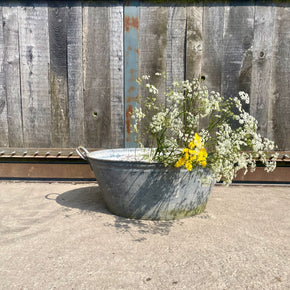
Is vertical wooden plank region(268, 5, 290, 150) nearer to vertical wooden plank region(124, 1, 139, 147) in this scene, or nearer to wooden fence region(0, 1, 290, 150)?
wooden fence region(0, 1, 290, 150)

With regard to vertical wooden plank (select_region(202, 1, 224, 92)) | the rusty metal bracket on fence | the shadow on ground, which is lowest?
the shadow on ground

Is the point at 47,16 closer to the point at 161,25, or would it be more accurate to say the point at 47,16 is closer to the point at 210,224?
the point at 161,25

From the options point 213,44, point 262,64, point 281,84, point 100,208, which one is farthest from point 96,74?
point 281,84

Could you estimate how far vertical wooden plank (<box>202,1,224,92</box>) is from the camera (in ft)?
8.41

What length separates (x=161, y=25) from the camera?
8.50 ft

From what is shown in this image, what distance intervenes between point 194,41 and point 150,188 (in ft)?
5.01

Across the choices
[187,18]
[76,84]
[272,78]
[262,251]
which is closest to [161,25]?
[187,18]

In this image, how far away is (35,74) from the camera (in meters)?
2.69

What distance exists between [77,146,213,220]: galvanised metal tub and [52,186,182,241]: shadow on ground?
6 cm

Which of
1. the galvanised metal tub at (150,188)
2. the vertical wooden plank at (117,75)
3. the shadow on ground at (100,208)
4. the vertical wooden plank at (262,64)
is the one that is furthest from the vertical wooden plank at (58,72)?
the vertical wooden plank at (262,64)

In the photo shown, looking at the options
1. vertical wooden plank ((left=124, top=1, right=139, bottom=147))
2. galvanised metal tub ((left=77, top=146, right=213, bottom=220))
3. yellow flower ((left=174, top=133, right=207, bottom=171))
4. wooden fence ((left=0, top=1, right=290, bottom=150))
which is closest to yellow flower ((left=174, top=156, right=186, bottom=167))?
yellow flower ((left=174, top=133, right=207, bottom=171))

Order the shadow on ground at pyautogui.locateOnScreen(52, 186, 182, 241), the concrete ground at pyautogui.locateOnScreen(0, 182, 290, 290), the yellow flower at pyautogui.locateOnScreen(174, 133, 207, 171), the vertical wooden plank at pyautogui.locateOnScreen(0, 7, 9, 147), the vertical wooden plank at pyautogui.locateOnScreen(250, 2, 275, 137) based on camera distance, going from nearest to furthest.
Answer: the concrete ground at pyautogui.locateOnScreen(0, 182, 290, 290) < the yellow flower at pyautogui.locateOnScreen(174, 133, 207, 171) < the shadow on ground at pyautogui.locateOnScreen(52, 186, 182, 241) < the vertical wooden plank at pyautogui.locateOnScreen(250, 2, 275, 137) < the vertical wooden plank at pyautogui.locateOnScreen(0, 7, 9, 147)

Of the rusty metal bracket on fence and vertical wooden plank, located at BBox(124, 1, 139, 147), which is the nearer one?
vertical wooden plank, located at BBox(124, 1, 139, 147)

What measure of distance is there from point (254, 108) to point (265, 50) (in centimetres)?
53
